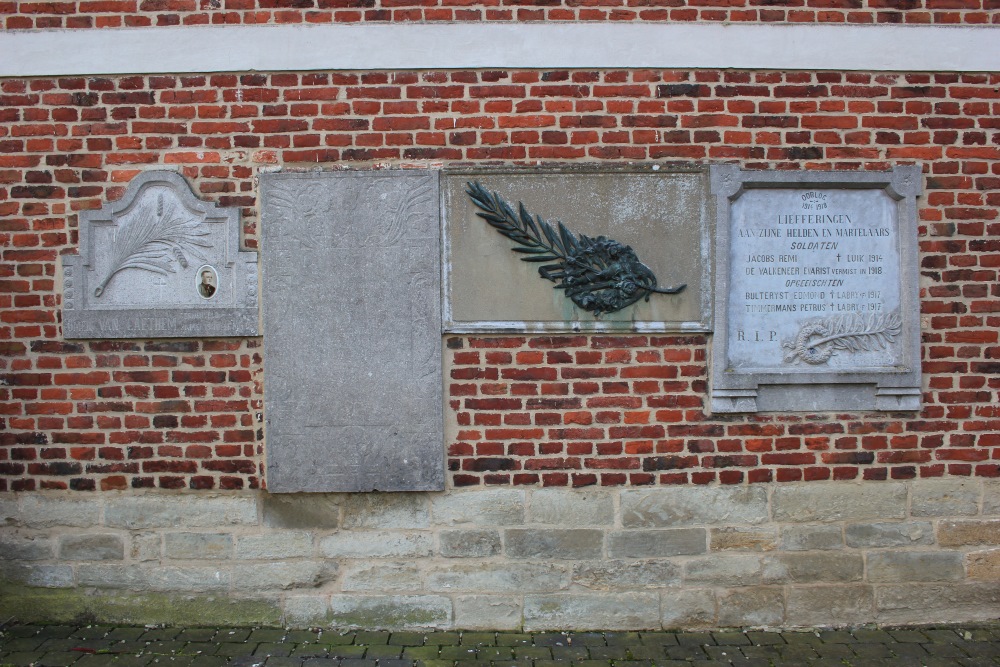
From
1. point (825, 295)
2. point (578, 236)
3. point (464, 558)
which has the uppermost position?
point (578, 236)

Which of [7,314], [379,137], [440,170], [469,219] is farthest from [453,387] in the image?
→ [7,314]

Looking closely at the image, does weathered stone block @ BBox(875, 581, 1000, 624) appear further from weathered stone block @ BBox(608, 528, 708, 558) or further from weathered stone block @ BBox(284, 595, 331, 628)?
weathered stone block @ BBox(284, 595, 331, 628)

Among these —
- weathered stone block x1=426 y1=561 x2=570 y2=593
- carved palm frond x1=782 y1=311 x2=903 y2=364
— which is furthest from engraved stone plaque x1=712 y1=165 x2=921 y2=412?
weathered stone block x1=426 y1=561 x2=570 y2=593

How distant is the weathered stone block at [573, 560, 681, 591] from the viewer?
3830 mm

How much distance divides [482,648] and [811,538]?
6.15 feet

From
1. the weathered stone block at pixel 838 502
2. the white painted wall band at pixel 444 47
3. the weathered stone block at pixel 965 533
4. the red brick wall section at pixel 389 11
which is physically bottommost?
the weathered stone block at pixel 965 533

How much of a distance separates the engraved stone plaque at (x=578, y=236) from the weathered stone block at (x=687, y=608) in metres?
1.43

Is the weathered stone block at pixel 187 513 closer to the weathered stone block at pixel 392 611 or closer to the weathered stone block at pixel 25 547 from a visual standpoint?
the weathered stone block at pixel 25 547

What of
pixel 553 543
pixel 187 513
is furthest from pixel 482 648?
pixel 187 513

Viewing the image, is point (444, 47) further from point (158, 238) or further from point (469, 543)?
point (469, 543)

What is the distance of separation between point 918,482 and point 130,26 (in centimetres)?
497

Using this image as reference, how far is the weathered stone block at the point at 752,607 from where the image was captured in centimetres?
385

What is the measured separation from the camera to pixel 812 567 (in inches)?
152

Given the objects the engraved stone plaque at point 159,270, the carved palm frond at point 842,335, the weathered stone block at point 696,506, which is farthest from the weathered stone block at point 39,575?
the carved palm frond at point 842,335
